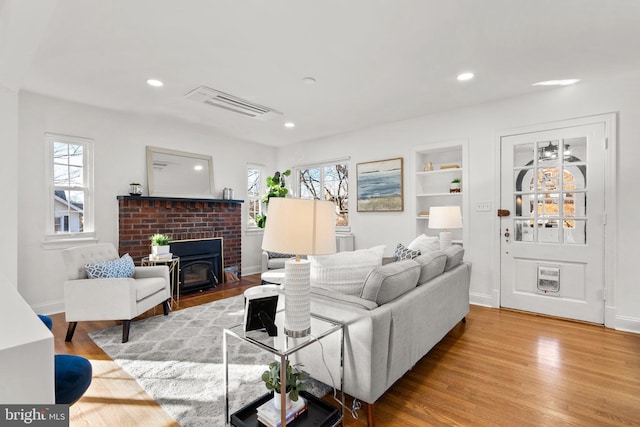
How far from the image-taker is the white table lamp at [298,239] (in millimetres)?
1455

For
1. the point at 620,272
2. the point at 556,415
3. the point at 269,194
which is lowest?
the point at 556,415

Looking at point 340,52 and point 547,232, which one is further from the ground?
point 340,52

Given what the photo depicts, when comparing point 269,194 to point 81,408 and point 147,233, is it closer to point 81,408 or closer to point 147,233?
point 147,233

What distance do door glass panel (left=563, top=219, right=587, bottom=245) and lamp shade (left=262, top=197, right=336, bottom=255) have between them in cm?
322

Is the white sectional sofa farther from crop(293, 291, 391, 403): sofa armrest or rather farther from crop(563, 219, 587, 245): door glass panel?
crop(563, 219, 587, 245): door glass panel

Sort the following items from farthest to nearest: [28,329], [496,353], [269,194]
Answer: [269,194]
[496,353]
[28,329]

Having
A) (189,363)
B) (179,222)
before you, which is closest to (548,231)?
(189,363)

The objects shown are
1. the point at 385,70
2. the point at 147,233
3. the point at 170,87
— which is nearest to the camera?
the point at 385,70

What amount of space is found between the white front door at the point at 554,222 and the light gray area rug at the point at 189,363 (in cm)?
286

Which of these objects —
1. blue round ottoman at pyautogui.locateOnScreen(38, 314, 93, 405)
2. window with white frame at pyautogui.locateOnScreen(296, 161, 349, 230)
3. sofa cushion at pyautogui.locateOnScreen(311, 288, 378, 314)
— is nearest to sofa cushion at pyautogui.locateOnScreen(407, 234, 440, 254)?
sofa cushion at pyautogui.locateOnScreen(311, 288, 378, 314)

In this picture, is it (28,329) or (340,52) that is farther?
(340,52)

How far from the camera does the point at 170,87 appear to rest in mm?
3299

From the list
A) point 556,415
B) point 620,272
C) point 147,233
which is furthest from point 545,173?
point 147,233

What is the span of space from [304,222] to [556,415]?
1.83 metres
